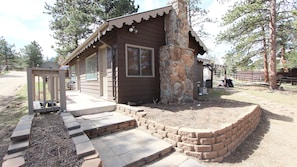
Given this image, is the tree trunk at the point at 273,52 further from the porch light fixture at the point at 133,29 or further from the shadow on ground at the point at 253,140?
the porch light fixture at the point at 133,29

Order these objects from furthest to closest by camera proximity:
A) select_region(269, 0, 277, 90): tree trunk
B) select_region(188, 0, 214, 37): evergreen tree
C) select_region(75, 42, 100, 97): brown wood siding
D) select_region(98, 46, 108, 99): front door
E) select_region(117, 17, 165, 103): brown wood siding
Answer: select_region(188, 0, 214, 37): evergreen tree < select_region(269, 0, 277, 90): tree trunk < select_region(75, 42, 100, 97): brown wood siding < select_region(98, 46, 108, 99): front door < select_region(117, 17, 165, 103): brown wood siding

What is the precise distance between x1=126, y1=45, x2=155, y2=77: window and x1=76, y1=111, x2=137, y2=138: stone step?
1.87m

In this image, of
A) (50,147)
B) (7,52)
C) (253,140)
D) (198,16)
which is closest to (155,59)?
(253,140)

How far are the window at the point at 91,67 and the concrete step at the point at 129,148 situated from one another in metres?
4.27

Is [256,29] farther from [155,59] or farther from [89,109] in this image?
[89,109]

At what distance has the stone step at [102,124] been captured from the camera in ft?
10.7

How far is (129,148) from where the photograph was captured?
9.20 feet

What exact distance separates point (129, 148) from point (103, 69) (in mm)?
4204

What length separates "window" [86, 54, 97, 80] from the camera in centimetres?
689

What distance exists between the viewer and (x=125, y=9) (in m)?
13.4

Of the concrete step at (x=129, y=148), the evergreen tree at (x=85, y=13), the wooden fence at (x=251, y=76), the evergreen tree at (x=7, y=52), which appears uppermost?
the evergreen tree at (x=7, y=52)

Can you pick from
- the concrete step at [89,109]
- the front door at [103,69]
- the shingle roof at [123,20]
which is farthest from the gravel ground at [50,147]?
the front door at [103,69]

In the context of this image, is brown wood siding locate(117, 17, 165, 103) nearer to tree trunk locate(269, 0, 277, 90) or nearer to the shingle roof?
the shingle roof

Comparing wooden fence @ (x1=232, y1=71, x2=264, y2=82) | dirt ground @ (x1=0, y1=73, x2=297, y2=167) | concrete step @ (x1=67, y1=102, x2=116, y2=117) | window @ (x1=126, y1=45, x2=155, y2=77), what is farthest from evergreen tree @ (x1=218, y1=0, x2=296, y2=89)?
concrete step @ (x1=67, y1=102, x2=116, y2=117)
